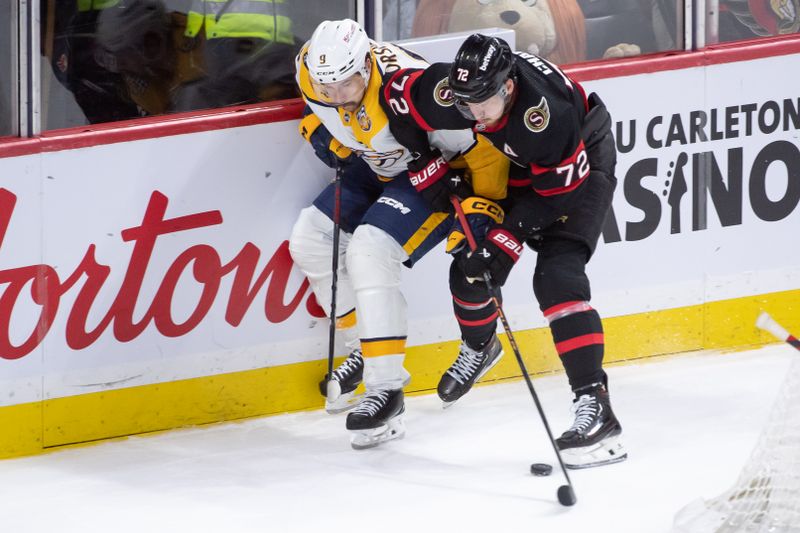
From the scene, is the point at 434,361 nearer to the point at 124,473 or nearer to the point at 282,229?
the point at 282,229

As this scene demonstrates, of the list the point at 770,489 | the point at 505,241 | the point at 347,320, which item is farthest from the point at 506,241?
the point at 770,489

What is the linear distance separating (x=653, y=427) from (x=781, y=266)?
3.82ft

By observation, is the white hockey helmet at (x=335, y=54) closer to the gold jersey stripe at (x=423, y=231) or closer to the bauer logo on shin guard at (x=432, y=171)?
the bauer logo on shin guard at (x=432, y=171)

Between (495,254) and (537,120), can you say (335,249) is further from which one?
(537,120)

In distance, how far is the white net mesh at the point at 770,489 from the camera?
10.7 ft

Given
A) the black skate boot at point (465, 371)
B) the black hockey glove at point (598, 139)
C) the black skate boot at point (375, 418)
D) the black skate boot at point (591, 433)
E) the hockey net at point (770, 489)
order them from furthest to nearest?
the black skate boot at point (465, 371) → the black skate boot at point (375, 418) → the black hockey glove at point (598, 139) → the black skate boot at point (591, 433) → the hockey net at point (770, 489)

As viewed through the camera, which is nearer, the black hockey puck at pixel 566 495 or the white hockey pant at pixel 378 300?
the black hockey puck at pixel 566 495

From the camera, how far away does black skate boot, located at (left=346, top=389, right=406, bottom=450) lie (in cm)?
419

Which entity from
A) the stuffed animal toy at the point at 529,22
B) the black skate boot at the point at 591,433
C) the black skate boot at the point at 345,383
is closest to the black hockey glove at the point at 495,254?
the black skate boot at the point at 591,433

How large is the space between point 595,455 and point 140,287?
Answer: 55.9 inches

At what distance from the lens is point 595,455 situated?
3988 millimetres

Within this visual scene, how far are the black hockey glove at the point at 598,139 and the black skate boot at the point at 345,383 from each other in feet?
3.18

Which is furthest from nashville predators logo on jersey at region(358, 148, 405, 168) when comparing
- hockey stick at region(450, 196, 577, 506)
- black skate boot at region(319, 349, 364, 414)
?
black skate boot at region(319, 349, 364, 414)

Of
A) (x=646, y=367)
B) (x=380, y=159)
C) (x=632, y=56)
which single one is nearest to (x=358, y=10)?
(x=380, y=159)
